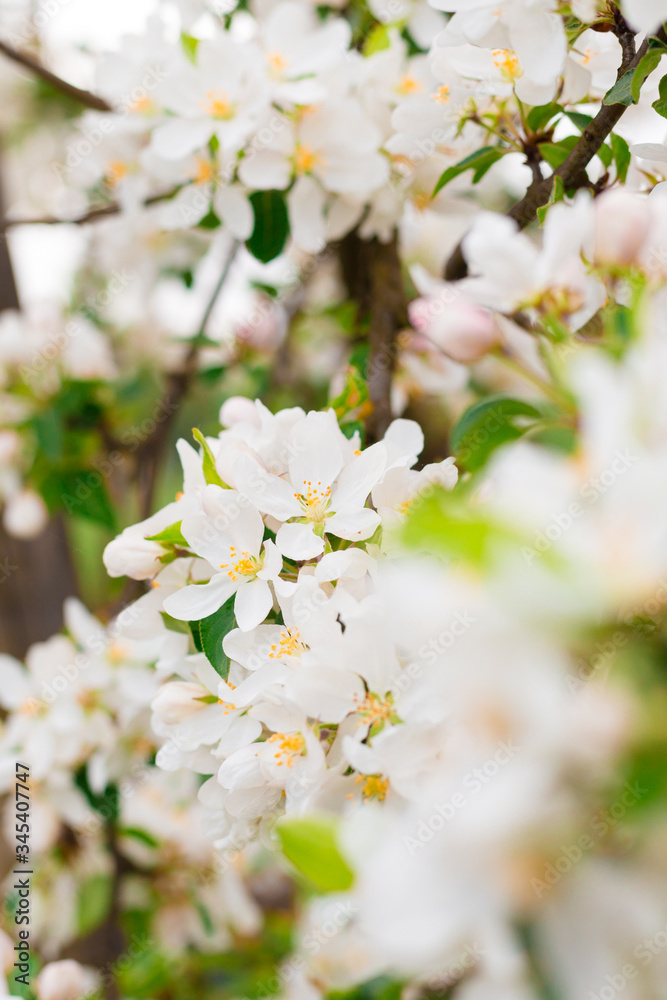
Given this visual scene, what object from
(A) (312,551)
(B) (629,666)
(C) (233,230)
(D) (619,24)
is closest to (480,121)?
(D) (619,24)

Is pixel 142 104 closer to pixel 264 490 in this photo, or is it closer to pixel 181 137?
pixel 181 137

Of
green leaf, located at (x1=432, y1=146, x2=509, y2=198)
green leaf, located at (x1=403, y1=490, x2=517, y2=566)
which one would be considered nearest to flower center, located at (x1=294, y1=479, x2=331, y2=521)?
green leaf, located at (x1=403, y1=490, x2=517, y2=566)

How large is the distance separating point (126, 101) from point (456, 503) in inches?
37.5

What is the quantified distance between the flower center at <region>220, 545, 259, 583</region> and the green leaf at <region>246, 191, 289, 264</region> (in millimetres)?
521

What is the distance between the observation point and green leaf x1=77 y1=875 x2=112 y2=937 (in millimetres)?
1297

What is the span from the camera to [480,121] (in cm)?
83

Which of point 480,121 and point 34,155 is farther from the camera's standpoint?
point 34,155

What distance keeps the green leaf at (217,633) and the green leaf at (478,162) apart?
519 millimetres

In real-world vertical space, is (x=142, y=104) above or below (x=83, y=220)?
above

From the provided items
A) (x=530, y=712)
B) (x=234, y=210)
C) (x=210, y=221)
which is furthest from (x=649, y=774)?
(x=210, y=221)

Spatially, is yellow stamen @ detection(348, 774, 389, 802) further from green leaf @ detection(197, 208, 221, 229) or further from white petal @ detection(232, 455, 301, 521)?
green leaf @ detection(197, 208, 221, 229)

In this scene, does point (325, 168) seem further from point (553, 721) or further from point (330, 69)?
point (553, 721)

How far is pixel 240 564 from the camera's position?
67cm

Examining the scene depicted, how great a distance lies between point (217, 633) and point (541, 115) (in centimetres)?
62
